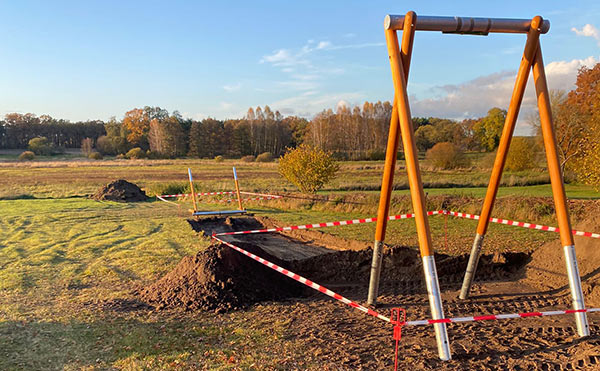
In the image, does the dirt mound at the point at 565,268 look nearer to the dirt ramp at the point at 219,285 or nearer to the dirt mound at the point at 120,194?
the dirt ramp at the point at 219,285

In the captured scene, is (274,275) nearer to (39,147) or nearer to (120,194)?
(120,194)

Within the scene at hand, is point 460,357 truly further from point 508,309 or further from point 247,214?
point 247,214

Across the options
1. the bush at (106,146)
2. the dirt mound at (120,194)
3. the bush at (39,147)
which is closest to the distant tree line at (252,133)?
the bush at (106,146)

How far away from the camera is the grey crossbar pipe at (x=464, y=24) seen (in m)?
4.98

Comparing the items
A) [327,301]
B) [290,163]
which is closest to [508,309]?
[327,301]

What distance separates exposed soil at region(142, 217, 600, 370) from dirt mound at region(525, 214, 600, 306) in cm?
2

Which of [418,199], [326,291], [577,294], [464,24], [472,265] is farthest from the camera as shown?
[472,265]

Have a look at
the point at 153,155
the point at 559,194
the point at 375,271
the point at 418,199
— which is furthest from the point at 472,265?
the point at 153,155

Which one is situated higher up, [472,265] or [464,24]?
[464,24]

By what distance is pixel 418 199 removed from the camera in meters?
4.73

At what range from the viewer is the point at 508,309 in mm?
6566

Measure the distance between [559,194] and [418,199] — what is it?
2.00 metres

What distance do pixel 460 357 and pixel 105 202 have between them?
21.9 meters

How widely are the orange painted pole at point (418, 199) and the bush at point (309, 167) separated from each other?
16.4 metres
